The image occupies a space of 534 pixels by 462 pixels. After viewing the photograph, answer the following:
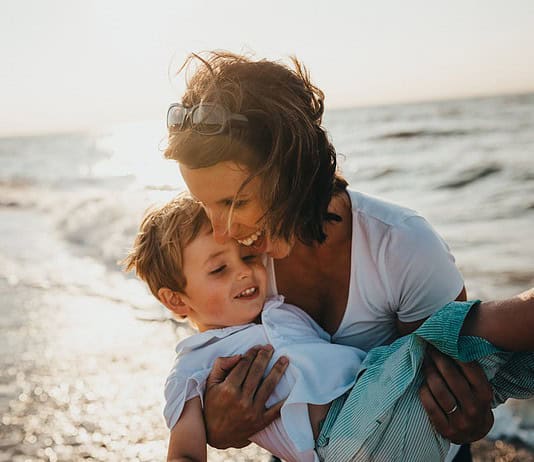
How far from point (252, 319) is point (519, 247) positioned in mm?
6076

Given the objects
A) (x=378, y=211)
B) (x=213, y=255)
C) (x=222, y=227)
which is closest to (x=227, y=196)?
(x=222, y=227)

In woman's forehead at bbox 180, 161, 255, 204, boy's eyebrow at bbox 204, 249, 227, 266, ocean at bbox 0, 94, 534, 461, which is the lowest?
ocean at bbox 0, 94, 534, 461

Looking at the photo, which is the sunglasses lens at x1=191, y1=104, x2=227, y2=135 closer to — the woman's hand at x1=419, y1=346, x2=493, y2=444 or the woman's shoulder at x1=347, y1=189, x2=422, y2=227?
the woman's shoulder at x1=347, y1=189, x2=422, y2=227

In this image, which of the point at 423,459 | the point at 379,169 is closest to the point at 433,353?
the point at 423,459

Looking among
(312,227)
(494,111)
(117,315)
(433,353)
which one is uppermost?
(312,227)

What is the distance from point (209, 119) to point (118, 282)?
6.37 m

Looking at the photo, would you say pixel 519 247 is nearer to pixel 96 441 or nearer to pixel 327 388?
pixel 96 441

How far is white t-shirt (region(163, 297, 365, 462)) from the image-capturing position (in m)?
2.32

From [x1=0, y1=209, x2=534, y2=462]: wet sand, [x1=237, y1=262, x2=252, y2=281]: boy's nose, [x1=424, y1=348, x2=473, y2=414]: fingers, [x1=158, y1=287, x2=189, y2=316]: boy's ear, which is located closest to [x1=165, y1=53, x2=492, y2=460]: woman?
[x1=424, y1=348, x2=473, y2=414]: fingers

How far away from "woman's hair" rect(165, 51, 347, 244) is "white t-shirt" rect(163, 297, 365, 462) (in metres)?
0.39

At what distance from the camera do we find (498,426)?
A: 163 inches

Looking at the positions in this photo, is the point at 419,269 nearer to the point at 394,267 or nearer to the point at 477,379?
the point at 394,267

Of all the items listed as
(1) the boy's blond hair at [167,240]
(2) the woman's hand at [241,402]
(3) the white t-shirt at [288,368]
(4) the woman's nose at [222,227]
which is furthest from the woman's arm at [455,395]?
(1) the boy's blond hair at [167,240]

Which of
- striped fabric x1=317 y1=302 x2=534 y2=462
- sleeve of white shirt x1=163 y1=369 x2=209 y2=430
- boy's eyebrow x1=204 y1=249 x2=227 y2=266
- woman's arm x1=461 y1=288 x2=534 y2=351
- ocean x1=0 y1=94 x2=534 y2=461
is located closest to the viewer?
woman's arm x1=461 y1=288 x2=534 y2=351
